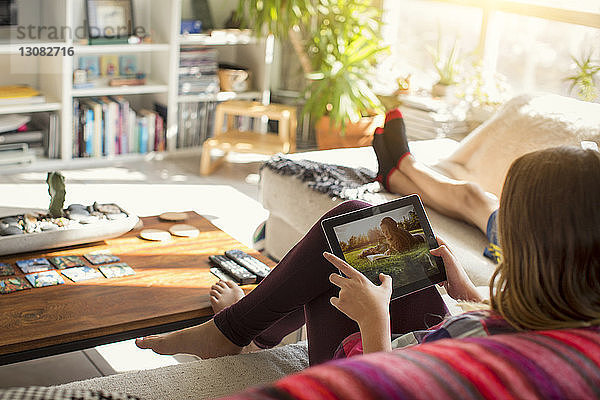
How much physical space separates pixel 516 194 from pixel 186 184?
3263 millimetres

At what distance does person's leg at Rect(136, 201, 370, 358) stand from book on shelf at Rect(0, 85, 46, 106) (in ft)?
8.51

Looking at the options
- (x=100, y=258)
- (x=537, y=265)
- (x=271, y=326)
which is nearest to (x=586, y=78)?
(x=271, y=326)

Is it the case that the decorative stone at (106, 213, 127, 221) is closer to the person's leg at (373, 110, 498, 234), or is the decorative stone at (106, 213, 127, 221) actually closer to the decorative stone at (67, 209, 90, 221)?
the decorative stone at (67, 209, 90, 221)

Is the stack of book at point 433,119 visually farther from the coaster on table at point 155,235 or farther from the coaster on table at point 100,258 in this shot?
the coaster on table at point 100,258

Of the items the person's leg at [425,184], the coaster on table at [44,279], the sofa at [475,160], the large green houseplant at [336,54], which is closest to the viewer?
the coaster on table at [44,279]

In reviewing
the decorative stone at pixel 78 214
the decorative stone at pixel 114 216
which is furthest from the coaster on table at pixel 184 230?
the decorative stone at pixel 78 214

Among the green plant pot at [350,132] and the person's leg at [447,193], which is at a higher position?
the person's leg at [447,193]

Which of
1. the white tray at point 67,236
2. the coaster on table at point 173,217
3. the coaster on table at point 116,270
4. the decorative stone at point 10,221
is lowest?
the coaster on table at point 116,270

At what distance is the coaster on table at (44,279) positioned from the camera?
1800mm

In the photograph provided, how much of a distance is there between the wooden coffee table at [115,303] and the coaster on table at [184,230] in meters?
0.05

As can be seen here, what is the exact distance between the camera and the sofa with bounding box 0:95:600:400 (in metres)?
0.69

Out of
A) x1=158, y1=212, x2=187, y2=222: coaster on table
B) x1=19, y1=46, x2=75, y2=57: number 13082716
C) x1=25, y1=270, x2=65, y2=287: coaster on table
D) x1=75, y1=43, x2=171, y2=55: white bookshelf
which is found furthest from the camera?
x1=75, y1=43, x2=171, y2=55: white bookshelf

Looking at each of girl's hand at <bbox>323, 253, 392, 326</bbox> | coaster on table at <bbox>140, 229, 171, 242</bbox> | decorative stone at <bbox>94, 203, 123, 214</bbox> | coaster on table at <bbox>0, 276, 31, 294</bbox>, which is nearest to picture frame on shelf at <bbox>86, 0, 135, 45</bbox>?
decorative stone at <bbox>94, 203, 123, 214</bbox>

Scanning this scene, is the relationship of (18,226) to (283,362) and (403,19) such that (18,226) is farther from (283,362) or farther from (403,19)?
(403,19)
